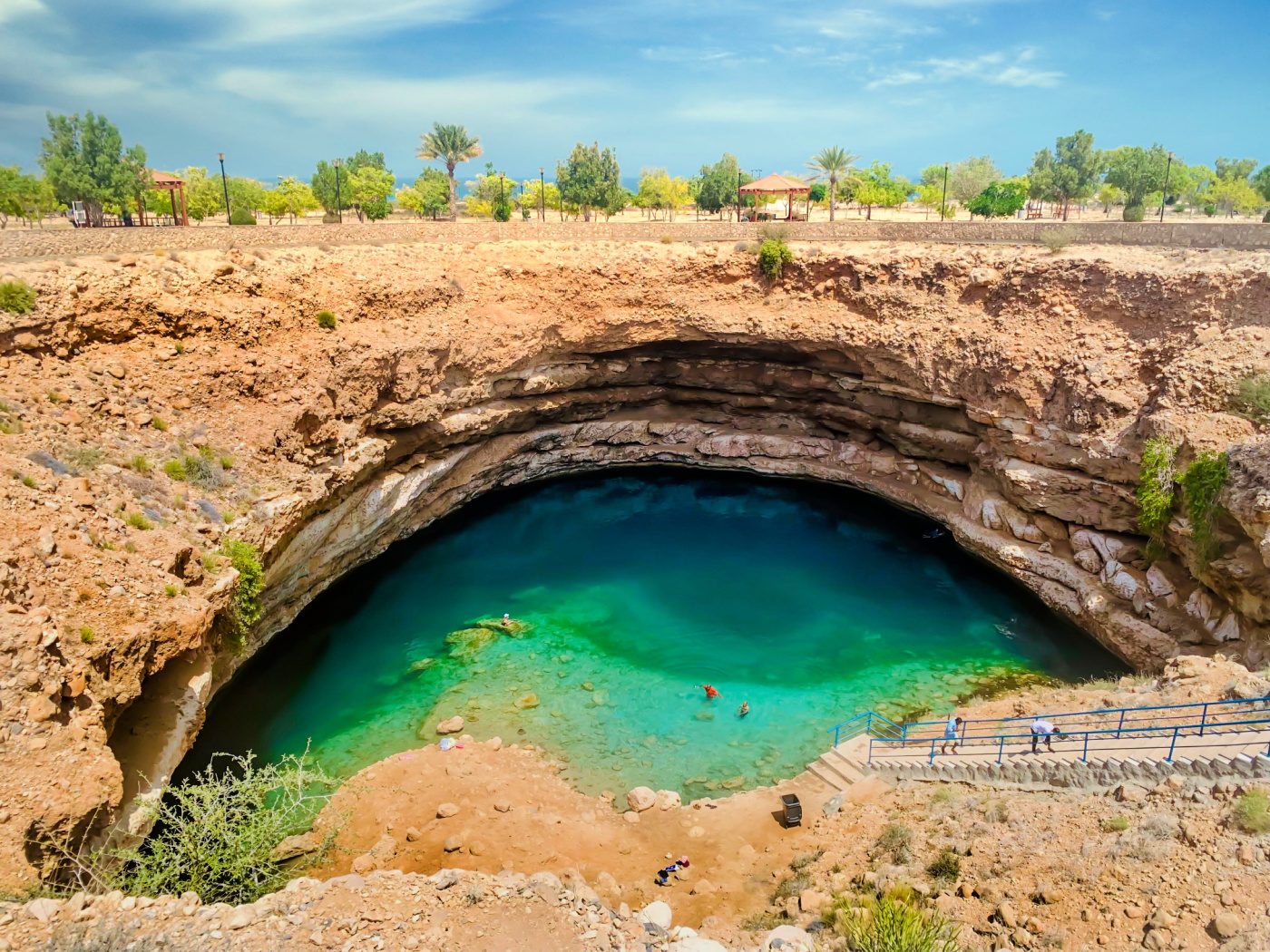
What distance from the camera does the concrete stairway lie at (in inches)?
539

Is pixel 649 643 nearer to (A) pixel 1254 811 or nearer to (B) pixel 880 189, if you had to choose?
(A) pixel 1254 811

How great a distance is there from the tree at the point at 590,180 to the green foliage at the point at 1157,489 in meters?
42.5

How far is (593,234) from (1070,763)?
29478 mm

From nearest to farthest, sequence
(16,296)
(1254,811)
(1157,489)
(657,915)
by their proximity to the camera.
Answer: (1254,811), (657,915), (16,296), (1157,489)

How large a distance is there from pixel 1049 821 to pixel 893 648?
11394mm

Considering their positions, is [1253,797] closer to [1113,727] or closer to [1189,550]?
[1113,727]

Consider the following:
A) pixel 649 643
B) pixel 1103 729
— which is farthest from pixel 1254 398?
pixel 649 643

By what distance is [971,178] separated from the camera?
73250 millimetres

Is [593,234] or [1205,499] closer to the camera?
[1205,499]

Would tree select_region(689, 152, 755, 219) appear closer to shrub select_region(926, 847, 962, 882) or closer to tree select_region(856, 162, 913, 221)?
tree select_region(856, 162, 913, 221)

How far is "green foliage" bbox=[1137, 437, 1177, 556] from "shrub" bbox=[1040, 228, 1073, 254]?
1083 cm

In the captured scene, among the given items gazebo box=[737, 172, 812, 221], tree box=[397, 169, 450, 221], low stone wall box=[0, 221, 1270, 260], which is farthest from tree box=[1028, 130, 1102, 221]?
tree box=[397, 169, 450, 221]

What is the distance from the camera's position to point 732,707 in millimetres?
22812

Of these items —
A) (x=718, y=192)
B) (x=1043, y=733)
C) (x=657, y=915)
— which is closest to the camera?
(x=657, y=915)
